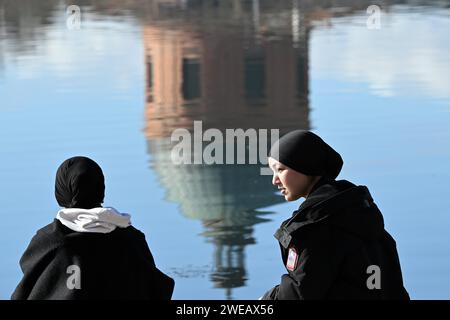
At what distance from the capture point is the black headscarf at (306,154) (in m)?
2.94

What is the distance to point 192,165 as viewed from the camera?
1959 centimetres

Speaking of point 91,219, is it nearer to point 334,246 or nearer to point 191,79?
point 334,246

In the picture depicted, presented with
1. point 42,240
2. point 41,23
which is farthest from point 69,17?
point 42,240

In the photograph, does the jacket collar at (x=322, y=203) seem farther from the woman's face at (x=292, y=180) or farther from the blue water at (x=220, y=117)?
the blue water at (x=220, y=117)

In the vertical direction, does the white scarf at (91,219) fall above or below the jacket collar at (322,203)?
below

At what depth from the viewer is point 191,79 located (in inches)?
1060

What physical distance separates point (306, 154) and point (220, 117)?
18.3 m

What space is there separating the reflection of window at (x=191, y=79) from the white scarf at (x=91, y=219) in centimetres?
2032

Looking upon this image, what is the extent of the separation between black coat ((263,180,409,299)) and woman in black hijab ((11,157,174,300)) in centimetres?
40

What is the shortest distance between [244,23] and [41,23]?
441 centimetres

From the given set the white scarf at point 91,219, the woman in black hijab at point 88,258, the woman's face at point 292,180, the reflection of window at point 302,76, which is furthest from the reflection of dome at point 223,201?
the woman's face at point 292,180

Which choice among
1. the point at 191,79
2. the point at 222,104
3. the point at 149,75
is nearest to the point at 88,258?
the point at 222,104

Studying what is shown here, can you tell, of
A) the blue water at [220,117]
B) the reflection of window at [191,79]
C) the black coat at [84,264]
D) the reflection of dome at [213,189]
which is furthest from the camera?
the reflection of window at [191,79]

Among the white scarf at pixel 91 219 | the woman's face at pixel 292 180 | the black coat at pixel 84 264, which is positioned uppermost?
the woman's face at pixel 292 180
